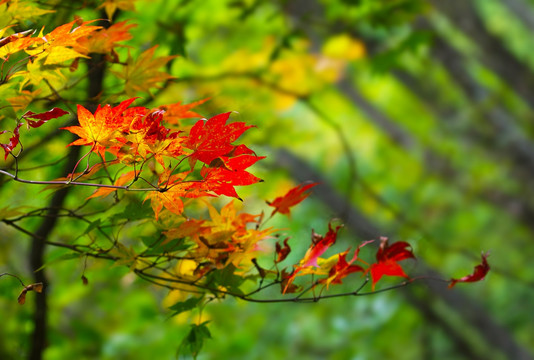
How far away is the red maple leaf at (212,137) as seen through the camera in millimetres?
486

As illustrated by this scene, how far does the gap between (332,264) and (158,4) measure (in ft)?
2.40

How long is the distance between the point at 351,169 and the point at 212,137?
1155 millimetres

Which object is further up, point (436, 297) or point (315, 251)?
point (315, 251)

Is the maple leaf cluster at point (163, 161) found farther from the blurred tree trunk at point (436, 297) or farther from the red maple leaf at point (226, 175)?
the blurred tree trunk at point (436, 297)

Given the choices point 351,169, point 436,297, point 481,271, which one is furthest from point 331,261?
point 436,297

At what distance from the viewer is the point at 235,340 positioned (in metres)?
1.73

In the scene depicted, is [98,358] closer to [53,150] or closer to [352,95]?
[53,150]

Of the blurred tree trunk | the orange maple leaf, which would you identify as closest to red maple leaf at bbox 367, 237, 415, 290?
the orange maple leaf

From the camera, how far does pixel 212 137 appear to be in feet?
1.61

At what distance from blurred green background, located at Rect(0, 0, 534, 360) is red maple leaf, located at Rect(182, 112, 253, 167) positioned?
0.67 feet

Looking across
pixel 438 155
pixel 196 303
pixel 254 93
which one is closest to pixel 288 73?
pixel 254 93

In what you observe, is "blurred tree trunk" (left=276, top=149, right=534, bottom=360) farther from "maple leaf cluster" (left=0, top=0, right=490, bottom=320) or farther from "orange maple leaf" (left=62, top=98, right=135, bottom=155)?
"orange maple leaf" (left=62, top=98, right=135, bottom=155)

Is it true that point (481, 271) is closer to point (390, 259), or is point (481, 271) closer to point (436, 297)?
point (390, 259)

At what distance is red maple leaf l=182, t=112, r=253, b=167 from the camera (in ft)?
1.59
